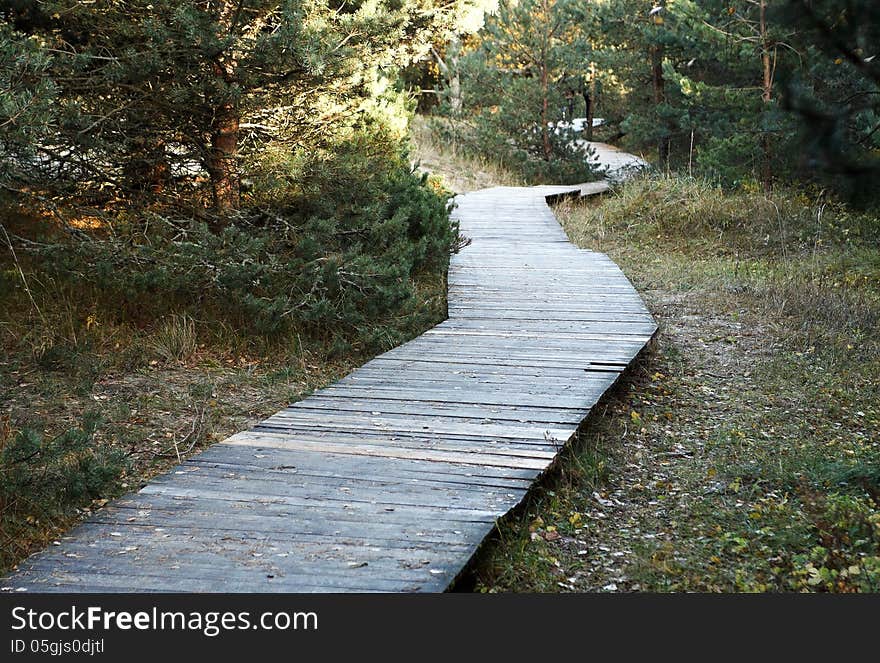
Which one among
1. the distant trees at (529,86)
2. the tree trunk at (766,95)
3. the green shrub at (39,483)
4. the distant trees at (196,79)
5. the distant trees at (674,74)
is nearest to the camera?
the green shrub at (39,483)

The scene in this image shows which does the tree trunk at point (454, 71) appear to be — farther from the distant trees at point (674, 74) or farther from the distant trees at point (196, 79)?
the distant trees at point (196, 79)

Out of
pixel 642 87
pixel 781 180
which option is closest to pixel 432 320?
pixel 781 180

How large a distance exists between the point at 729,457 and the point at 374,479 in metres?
2.03

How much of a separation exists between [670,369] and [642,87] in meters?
14.5

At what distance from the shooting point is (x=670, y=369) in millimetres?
6145

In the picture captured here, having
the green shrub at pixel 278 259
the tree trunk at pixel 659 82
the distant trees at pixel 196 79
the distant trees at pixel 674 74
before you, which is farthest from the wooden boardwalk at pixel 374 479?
the tree trunk at pixel 659 82

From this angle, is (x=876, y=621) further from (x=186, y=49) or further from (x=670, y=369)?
(x=186, y=49)

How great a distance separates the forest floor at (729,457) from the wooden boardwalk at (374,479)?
0.80 feet

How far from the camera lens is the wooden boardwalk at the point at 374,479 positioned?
2826 millimetres

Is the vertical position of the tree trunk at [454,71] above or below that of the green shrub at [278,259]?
above

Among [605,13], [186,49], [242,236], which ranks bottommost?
[242,236]

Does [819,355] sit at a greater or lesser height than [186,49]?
lesser

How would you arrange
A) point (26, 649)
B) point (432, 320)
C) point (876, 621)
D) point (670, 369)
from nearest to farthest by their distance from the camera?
point (26, 649)
point (876, 621)
point (670, 369)
point (432, 320)

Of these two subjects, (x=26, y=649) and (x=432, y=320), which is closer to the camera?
(x=26, y=649)
